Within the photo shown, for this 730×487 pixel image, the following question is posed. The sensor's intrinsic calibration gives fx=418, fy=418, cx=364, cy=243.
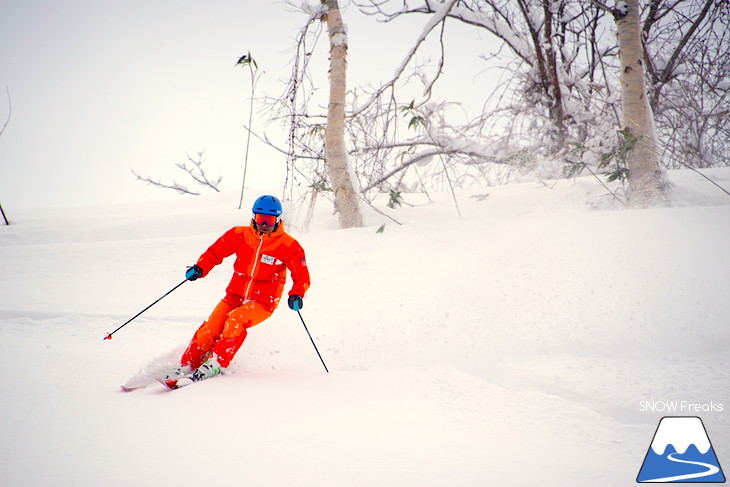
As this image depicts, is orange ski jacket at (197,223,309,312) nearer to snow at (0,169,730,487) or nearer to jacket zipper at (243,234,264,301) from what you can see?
jacket zipper at (243,234,264,301)

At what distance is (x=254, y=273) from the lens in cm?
299

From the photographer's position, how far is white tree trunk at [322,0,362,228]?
5.65 meters

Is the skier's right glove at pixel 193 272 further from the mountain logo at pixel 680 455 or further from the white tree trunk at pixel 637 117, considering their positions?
the white tree trunk at pixel 637 117

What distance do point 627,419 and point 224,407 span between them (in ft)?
6.53

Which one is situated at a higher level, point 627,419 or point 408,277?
point 408,277

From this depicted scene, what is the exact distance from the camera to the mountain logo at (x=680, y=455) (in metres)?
1.51

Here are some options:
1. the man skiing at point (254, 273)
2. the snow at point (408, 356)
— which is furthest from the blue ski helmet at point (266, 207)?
the snow at point (408, 356)

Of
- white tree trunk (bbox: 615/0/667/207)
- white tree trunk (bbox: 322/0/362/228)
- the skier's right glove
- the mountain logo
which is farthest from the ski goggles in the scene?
white tree trunk (bbox: 615/0/667/207)

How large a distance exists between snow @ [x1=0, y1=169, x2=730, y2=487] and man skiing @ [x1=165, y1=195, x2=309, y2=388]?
32 cm

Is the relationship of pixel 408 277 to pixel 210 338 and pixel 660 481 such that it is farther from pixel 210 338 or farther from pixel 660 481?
pixel 660 481

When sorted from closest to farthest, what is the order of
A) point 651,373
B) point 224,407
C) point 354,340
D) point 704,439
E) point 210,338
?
1. point 704,439
2. point 224,407
3. point 651,373
4. point 210,338
5. point 354,340

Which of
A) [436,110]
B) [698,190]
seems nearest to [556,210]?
[698,190]

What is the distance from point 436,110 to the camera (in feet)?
23.5

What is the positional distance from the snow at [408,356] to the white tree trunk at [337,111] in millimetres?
692
